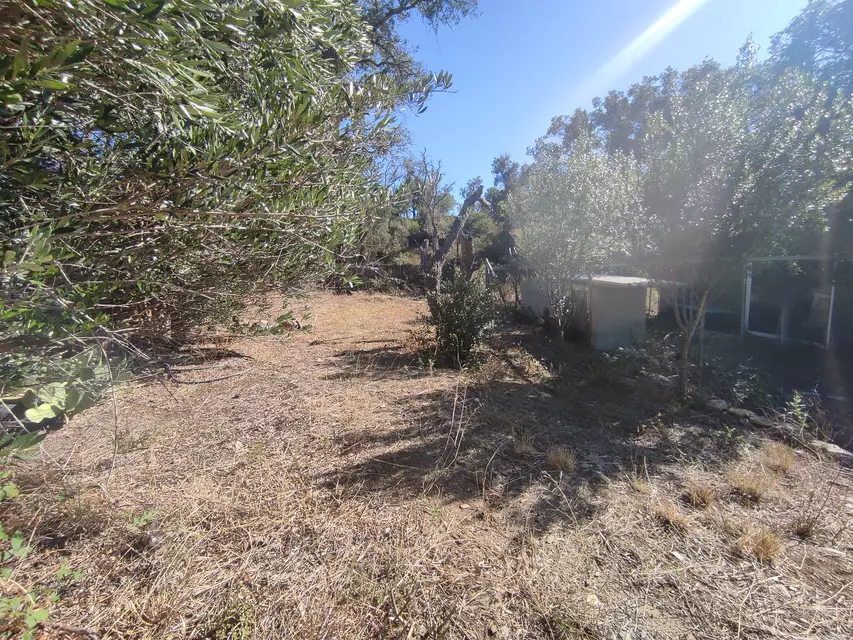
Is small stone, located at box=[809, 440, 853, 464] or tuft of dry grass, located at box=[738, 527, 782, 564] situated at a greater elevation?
tuft of dry grass, located at box=[738, 527, 782, 564]

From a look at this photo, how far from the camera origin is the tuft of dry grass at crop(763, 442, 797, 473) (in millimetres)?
3617

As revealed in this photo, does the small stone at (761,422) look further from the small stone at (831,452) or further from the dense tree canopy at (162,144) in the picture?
the dense tree canopy at (162,144)

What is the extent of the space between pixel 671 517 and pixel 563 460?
32.6 inches

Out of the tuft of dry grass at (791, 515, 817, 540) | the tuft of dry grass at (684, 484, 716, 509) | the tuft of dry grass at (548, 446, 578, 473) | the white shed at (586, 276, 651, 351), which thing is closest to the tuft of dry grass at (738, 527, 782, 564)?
the tuft of dry grass at (791, 515, 817, 540)

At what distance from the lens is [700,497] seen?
2918 mm

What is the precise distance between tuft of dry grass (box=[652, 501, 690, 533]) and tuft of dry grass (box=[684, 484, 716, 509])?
7.4 inches

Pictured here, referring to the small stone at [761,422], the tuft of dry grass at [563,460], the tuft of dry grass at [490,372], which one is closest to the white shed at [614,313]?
the tuft of dry grass at [490,372]

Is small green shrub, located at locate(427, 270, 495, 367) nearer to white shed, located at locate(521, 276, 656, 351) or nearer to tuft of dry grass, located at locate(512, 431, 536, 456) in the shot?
tuft of dry grass, located at locate(512, 431, 536, 456)

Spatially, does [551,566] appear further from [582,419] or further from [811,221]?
[811,221]

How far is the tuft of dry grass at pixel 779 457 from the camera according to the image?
11.9 feet

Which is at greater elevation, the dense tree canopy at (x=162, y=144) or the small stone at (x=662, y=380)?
the dense tree canopy at (x=162, y=144)

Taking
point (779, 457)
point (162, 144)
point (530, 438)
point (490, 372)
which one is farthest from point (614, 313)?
point (162, 144)

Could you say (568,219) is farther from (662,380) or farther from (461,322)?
(461,322)

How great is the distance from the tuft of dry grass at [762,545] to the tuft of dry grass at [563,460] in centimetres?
112
